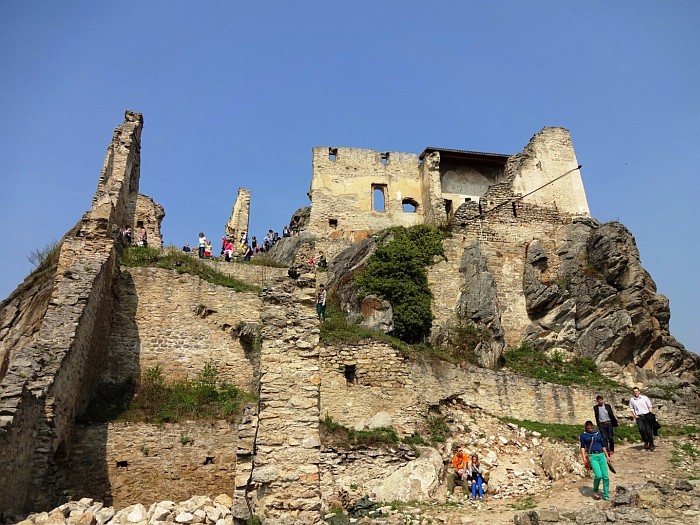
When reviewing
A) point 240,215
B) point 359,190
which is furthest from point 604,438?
point 240,215

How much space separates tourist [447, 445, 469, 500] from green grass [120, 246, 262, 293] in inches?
350

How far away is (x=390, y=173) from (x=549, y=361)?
539 inches

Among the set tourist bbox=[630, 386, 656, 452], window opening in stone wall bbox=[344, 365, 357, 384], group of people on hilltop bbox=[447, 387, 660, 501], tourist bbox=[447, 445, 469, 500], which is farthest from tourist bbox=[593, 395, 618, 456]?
window opening in stone wall bbox=[344, 365, 357, 384]

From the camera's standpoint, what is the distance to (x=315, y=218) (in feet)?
90.1

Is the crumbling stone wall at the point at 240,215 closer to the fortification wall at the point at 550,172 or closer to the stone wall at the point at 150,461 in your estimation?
the fortification wall at the point at 550,172

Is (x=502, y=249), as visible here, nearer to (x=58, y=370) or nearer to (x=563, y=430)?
(x=563, y=430)

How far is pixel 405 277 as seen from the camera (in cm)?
2006

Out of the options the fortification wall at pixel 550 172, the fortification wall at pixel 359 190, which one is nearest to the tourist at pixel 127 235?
the fortification wall at pixel 359 190

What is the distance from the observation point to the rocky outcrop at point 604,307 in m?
19.6

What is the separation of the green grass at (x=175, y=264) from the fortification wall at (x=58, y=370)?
0.97m

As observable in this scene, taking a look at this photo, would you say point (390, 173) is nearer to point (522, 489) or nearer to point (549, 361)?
point (549, 361)

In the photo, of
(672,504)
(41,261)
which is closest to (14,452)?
(41,261)

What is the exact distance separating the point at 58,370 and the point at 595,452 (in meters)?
11.2

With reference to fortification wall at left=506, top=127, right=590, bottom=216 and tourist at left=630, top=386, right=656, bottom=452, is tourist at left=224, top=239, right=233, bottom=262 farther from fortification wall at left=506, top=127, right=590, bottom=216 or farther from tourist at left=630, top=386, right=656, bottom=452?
tourist at left=630, top=386, right=656, bottom=452
